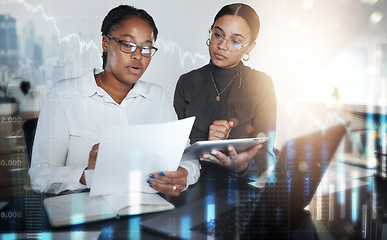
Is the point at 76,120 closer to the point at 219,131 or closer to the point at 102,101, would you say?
the point at 102,101

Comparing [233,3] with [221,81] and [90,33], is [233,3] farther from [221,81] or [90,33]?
[90,33]

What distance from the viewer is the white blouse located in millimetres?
1131

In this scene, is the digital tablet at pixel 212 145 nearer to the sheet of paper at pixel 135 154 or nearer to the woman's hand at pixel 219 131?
the sheet of paper at pixel 135 154

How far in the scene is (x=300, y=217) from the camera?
864 millimetres

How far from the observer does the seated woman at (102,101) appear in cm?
121

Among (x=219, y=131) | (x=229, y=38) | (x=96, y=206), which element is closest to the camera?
(x=96, y=206)

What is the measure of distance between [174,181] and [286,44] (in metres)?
1.21

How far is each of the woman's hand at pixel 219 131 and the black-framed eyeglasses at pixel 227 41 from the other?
41 centimetres

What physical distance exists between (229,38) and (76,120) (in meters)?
0.85

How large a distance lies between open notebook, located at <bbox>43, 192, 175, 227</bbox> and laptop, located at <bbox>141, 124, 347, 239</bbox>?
0.05 metres

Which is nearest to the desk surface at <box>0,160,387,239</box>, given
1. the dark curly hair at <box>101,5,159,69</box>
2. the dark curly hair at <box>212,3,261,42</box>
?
the dark curly hair at <box>101,5,159,69</box>

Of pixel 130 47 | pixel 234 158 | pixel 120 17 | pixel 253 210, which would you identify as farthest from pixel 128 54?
pixel 253 210

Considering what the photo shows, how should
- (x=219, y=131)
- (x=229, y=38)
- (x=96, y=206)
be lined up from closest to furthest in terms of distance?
(x=96, y=206) → (x=219, y=131) → (x=229, y=38)

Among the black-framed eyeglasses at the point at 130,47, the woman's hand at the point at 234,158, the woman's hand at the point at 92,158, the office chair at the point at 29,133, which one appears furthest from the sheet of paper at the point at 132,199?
the black-framed eyeglasses at the point at 130,47
